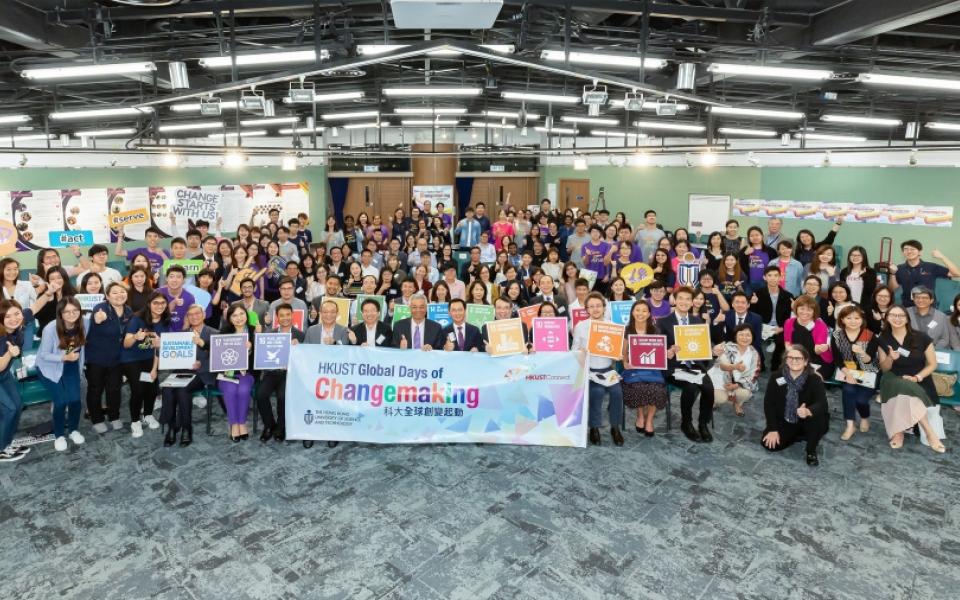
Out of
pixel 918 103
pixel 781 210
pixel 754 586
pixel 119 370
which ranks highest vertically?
pixel 918 103

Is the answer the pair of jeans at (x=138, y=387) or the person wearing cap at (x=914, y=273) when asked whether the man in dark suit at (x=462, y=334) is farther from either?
the person wearing cap at (x=914, y=273)

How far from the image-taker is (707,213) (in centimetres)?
1877

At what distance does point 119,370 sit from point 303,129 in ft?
42.7

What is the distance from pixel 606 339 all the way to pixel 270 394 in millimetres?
3456

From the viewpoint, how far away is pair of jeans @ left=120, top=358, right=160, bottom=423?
623 cm

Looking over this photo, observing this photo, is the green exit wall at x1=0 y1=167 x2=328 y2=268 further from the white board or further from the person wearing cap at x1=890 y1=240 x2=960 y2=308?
the person wearing cap at x1=890 y1=240 x2=960 y2=308

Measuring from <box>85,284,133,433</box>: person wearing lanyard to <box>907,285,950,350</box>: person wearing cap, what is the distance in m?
8.32

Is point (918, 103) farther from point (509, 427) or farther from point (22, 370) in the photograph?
point (22, 370)

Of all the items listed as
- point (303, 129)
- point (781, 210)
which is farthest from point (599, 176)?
point (303, 129)

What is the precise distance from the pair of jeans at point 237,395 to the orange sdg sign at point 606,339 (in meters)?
3.50

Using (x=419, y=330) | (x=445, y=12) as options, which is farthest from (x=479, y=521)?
(x=445, y=12)

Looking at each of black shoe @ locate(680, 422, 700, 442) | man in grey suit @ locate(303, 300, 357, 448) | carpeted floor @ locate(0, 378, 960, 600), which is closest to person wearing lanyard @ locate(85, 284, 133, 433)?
carpeted floor @ locate(0, 378, 960, 600)

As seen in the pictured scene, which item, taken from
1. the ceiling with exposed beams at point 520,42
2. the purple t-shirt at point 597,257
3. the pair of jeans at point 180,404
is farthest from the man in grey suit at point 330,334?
the purple t-shirt at point 597,257

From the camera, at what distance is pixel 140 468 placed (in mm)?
5543
